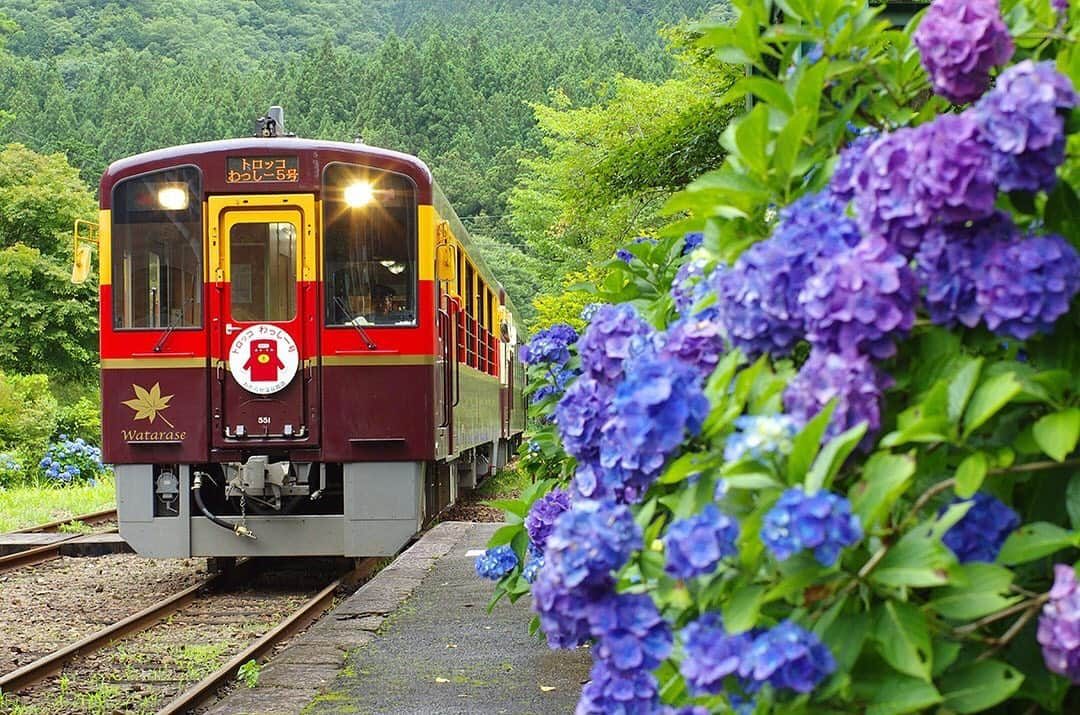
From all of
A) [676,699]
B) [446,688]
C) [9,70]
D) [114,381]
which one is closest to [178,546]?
[114,381]

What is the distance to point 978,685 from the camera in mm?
1706

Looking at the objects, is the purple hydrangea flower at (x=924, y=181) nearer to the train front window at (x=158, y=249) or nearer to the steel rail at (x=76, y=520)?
the train front window at (x=158, y=249)

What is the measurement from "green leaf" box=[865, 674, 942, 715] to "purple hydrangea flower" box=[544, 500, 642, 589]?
14.2 inches

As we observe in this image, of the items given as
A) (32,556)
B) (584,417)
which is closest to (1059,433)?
(584,417)

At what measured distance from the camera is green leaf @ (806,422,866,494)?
1621 millimetres

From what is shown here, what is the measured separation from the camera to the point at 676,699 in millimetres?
2047

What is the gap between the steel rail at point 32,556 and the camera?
11.3 metres

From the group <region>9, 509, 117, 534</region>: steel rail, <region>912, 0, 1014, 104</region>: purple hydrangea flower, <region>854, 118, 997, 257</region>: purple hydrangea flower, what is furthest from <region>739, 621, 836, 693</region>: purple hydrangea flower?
<region>9, 509, 117, 534</region>: steel rail

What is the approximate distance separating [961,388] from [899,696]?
37 cm

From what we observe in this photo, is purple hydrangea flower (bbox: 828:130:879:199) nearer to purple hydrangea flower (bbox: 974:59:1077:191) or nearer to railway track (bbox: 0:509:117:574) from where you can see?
purple hydrangea flower (bbox: 974:59:1077:191)

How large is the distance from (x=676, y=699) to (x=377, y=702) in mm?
2817

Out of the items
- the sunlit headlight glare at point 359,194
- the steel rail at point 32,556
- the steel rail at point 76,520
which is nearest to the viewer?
the sunlit headlight glare at point 359,194

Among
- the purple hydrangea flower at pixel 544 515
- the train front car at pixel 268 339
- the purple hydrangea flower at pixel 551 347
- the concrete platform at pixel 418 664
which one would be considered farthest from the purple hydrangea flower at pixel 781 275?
the train front car at pixel 268 339

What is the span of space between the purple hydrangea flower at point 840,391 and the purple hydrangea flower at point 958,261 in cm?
12
